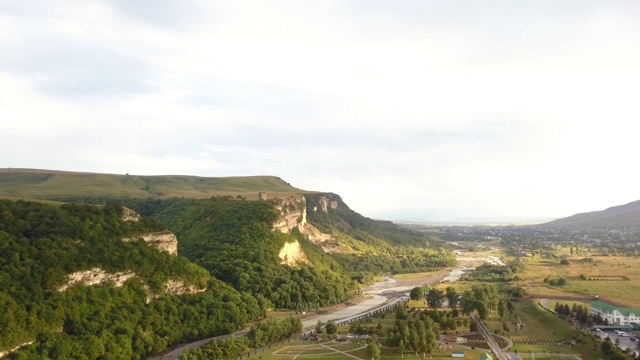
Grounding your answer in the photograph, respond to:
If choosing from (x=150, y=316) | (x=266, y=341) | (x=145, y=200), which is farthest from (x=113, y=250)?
(x=145, y=200)

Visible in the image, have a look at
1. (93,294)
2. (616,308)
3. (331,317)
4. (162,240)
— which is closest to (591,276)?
(616,308)

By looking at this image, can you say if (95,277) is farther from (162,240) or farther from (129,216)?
(129,216)

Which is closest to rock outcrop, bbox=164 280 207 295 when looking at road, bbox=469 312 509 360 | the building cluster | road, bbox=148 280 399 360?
road, bbox=148 280 399 360

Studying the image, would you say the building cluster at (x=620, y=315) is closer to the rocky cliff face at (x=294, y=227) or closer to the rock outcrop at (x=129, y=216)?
the rocky cliff face at (x=294, y=227)

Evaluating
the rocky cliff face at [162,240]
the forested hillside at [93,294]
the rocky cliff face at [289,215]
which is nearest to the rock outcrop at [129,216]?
the forested hillside at [93,294]

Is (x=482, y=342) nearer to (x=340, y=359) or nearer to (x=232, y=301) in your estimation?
(x=340, y=359)

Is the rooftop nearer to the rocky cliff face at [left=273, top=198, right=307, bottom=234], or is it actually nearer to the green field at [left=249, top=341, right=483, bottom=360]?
the green field at [left=249, top=341, right=483, bottom=360]
